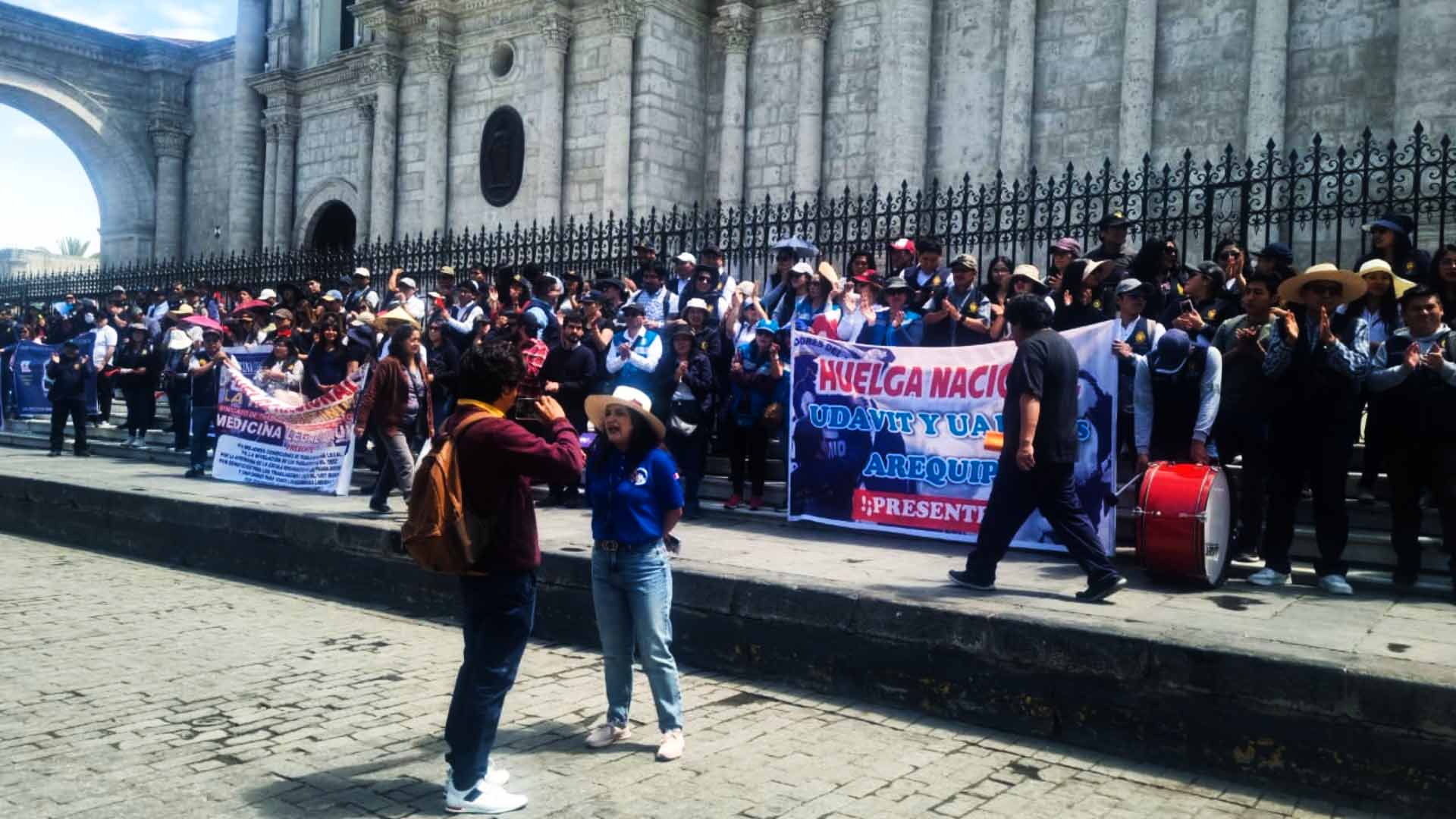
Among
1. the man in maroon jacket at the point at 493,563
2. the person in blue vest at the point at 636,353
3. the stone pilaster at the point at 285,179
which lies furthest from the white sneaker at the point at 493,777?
the stone pilaster at the point at 285,179

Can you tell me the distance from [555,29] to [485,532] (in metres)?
19.2

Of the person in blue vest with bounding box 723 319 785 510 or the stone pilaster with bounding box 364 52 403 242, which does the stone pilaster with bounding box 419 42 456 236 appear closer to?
the stone pilaster with bounding box 364 52 403 242

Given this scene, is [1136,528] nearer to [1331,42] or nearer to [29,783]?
[29,783]

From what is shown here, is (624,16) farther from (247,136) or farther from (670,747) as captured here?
(670,747)

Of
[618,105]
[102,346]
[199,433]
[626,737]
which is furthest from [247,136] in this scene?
[626,737]

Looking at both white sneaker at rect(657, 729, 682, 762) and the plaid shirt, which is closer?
white sneaker at rect(657, 729, 682, 762)

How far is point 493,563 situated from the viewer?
4.54m

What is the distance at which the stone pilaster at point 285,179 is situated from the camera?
29703 millimetres

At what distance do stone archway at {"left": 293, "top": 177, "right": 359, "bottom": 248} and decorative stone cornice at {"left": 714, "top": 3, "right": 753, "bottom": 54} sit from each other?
12.1 m

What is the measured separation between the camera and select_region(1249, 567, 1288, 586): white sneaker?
7.02 m

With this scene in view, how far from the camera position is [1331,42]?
603 inches

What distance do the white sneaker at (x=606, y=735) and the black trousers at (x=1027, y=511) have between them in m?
2.52

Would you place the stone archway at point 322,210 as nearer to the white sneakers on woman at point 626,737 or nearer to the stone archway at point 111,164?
the stone archway at point 111,164

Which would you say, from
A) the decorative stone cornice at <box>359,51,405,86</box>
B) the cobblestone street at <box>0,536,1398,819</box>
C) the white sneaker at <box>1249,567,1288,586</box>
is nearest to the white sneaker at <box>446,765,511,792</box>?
the cobblestone street at <box>0,536,1398,819</box>
